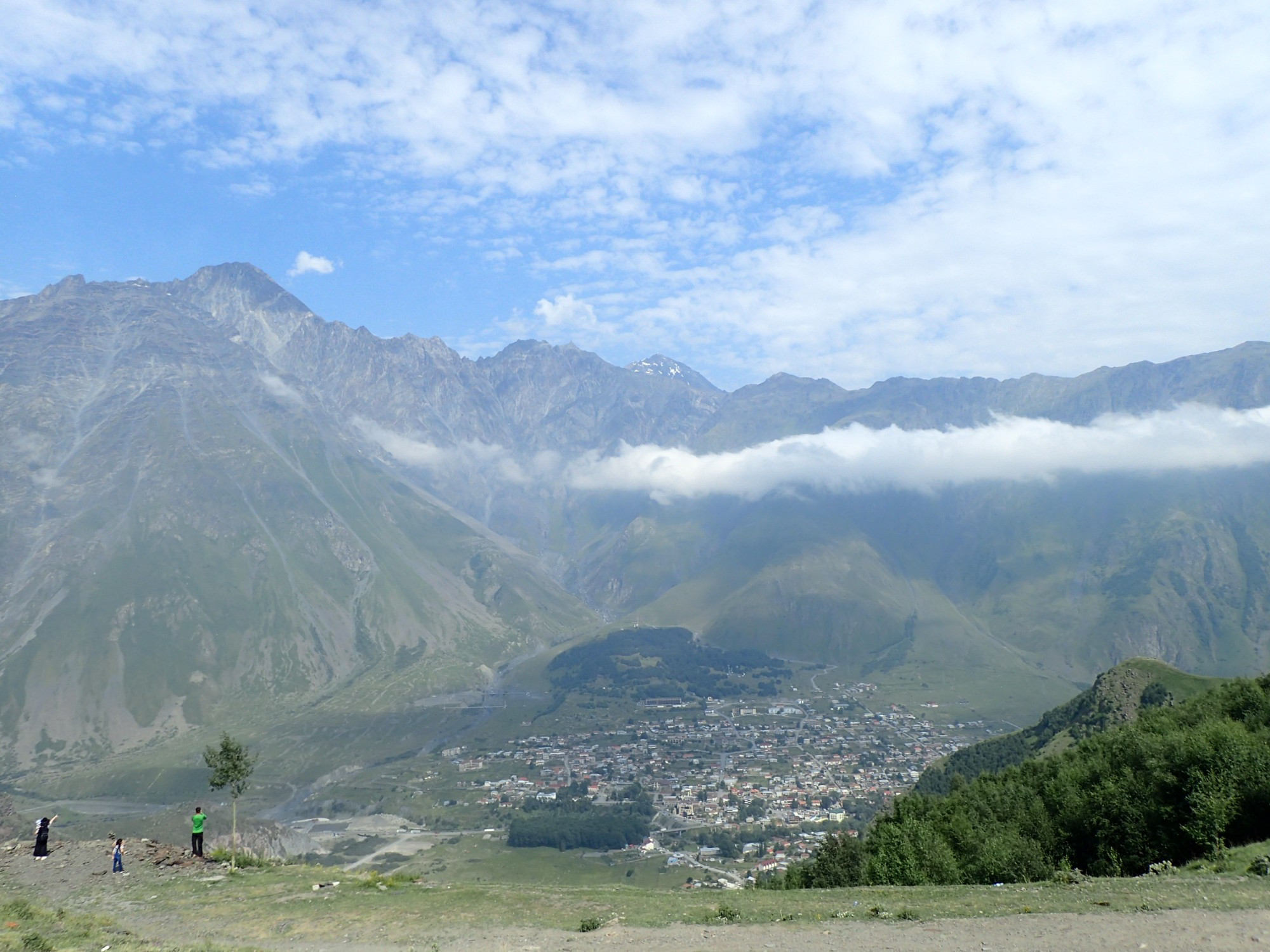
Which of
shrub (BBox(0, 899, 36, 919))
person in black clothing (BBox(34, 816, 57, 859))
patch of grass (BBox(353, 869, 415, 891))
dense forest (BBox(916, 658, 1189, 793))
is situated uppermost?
shrub (BBox(0, 899, 36, 919))

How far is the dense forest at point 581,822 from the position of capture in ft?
515

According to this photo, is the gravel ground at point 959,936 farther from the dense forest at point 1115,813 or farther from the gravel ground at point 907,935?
the dense forest at point 1115,813

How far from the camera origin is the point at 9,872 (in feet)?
117

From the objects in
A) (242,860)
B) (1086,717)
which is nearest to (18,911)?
(242,860)

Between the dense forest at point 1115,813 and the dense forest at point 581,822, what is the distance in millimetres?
111795

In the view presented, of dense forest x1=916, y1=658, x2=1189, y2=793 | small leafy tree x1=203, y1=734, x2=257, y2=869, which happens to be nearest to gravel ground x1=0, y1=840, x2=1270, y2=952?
small leafy tree x1=203, y1=734, x2=257, y2=869

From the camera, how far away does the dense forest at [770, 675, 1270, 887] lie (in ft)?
119

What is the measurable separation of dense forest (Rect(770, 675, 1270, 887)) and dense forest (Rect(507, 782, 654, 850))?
112 metres

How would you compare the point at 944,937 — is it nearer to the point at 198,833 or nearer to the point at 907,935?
the point at 907,935

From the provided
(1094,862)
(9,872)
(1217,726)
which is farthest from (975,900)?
(9,872)

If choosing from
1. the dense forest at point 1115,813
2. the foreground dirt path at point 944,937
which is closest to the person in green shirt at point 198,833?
the foreground dirt path at point 944,937

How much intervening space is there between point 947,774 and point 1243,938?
4848 inches

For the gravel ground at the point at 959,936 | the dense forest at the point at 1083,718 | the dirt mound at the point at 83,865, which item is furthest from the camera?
the dense forest at the point at 1083,718

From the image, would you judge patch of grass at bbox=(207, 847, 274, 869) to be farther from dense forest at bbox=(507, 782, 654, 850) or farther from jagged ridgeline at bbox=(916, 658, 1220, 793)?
dense forest at bbox=(507, 782, 654, 850)
